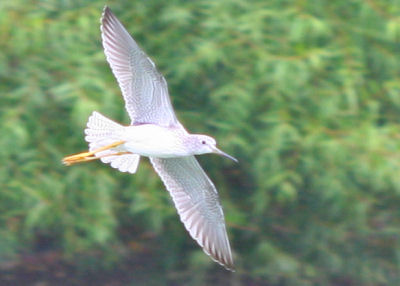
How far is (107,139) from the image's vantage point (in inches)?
162

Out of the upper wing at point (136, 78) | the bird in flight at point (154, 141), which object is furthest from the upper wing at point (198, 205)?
the upper wing at point (136, 78)

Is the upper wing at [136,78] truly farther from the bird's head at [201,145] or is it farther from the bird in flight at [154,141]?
the bird's head at [201,145]

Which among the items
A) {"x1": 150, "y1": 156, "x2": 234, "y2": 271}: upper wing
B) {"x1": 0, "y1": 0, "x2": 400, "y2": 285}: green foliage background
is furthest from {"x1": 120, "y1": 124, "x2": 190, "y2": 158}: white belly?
{"x1": 0, "y1": 0, "x2": 400, "y2": 285}: green foliage background

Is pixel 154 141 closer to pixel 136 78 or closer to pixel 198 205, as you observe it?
pixel 136 78

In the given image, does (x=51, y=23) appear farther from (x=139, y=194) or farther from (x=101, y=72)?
(x=139, y=194)

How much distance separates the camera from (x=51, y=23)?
493 centimetres

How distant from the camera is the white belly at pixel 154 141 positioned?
388 centimetres

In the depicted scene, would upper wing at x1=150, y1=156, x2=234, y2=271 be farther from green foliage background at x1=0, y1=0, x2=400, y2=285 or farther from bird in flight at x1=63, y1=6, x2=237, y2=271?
green foliage background at x1=0, y1=0, x2=400, y2=285

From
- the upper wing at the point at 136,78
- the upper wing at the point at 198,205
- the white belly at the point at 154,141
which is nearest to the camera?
the white belly at the point at 154,141

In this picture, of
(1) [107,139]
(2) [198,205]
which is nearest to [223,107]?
(2) [198,205]

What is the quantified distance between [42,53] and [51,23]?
0.54 ft

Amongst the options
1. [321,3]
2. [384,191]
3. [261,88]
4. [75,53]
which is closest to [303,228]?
[384,191]

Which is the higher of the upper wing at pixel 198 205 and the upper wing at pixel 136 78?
the upper wing at pixel 136 78

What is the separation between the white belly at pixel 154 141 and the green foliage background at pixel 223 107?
0.72 m
